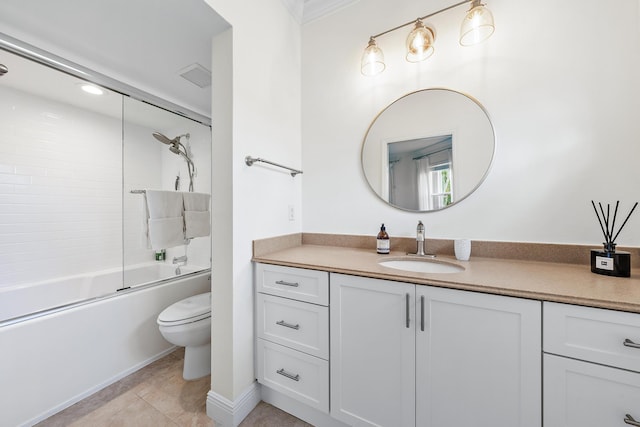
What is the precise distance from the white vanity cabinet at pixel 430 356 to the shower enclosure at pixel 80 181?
1723mm

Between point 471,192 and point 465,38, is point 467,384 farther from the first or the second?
point 465,38

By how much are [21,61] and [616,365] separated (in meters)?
3.28

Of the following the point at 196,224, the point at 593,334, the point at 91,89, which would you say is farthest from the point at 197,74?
the point at 593,334

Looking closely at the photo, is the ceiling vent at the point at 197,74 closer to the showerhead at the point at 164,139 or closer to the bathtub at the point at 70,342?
the showerhead at the point at 164,139

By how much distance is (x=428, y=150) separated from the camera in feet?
4.78

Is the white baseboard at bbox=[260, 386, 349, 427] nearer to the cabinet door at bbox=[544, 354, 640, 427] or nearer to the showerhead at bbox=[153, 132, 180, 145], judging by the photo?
the cabinet door at bbox=[544, 354, 640, 427]

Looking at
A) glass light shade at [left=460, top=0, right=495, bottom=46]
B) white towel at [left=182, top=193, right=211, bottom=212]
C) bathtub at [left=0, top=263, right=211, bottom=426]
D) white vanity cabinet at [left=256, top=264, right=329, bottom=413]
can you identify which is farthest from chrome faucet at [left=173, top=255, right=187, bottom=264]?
glass light shade at [left=460, top=0, right=495, bottom=46]

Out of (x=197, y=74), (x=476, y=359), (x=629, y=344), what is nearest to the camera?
(x=629, y=344)

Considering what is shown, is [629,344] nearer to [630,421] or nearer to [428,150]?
[630,421]

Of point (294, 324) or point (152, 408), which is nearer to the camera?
point (294, 324)

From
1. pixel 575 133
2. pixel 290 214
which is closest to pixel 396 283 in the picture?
pixel 290 214

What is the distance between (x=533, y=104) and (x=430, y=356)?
1373 mm

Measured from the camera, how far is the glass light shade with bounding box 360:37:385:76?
1511mm

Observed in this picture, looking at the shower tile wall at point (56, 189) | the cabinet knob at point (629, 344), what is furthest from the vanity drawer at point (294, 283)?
the shower tile wall at point (56, 189)
